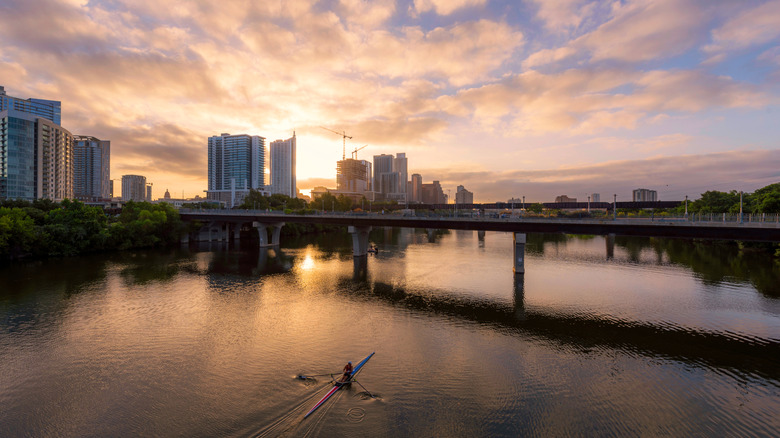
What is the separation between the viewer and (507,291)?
4997 centimetres

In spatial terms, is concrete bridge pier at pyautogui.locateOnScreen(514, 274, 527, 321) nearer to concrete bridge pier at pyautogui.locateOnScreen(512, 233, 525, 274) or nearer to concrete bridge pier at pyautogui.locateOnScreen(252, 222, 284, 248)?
concrete bridge pier at pyautogui.locateOnScreen(512, 233, 525, 274)

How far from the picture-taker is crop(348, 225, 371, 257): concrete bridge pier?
82.5 m

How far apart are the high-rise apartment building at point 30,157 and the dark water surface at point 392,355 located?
130157 millimetres

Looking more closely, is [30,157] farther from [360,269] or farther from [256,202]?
[360,269]

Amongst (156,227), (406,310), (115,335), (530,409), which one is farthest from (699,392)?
(156,227)

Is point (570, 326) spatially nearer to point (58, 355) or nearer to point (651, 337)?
point (651, 337)

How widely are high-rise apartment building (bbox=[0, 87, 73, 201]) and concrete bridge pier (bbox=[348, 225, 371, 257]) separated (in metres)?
149

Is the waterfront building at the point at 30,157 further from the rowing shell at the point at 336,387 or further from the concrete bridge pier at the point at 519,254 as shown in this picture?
the concrete bridge pier at the point at 519,254

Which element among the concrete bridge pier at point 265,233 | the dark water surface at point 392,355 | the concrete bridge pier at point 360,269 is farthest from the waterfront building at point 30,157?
the concrete bridge pier at point 360,269

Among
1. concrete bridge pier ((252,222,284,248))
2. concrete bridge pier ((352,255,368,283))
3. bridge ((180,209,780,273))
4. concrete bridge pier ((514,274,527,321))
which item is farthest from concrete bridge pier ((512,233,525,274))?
concrete bridge pier ((252,222,284,248))

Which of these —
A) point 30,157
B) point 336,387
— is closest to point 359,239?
point 336,387

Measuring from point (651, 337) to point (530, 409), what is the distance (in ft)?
67.1

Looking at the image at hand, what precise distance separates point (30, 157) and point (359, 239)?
171m

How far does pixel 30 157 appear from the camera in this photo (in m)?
148
